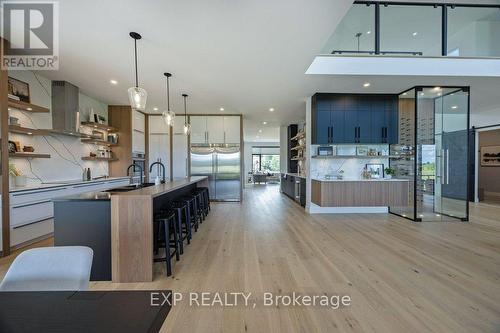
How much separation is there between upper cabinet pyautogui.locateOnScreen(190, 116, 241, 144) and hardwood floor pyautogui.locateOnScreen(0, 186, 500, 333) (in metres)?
3.33

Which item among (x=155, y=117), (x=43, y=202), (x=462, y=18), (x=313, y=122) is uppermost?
(x=462, y=18)

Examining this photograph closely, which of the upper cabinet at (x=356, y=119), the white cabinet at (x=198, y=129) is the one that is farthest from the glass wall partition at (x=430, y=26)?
the white cabinet at (x=198, y=129)

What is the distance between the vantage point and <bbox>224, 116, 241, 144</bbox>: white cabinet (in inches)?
277

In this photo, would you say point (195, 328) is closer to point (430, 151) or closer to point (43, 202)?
point (43, 202)

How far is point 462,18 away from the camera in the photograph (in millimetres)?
4754

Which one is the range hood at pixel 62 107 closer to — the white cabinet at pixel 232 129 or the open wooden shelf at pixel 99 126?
the open wooden shelf at pixel 99 126

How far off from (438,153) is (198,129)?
6272 millimetres

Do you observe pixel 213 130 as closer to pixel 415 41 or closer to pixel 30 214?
pixel 30 214

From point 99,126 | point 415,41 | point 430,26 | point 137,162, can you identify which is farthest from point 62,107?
point 415,41

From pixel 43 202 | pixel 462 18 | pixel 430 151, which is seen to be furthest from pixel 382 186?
pixel 43 202

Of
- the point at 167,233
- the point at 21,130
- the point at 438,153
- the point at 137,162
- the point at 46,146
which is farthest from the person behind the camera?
the point at 137,162

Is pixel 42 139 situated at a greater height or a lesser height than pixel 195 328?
greater

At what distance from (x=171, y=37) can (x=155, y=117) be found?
4560 millimetres

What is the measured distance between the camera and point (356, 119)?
5.34 m
